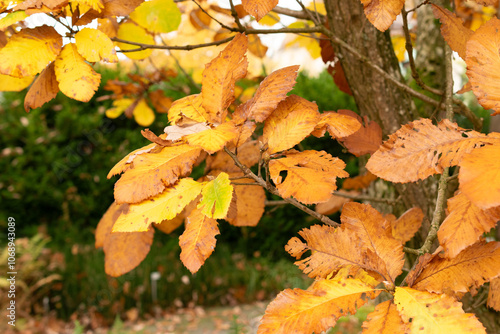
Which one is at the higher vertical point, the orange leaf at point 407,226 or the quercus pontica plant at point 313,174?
the quercus pontica plant at point 313,174

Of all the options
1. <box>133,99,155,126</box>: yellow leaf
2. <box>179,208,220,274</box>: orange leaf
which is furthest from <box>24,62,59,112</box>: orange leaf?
<box>133,99,155,126</box>: yellow leaf

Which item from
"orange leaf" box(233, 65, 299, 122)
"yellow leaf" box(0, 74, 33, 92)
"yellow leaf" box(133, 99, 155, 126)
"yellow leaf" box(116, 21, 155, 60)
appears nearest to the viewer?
"orange leaf" box(233, 65, 299, 122)

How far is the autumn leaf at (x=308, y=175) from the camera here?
0.49 metres

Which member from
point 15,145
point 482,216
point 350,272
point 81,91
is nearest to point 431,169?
point 482,216

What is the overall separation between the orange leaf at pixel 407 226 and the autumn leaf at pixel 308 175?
0.31 metres

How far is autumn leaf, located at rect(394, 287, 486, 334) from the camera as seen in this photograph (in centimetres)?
39

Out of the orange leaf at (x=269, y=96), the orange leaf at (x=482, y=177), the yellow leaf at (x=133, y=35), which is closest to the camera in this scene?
the orange leaf at (x=482, y=177)

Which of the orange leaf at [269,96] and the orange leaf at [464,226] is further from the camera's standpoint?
the orange leaf at [269,96]

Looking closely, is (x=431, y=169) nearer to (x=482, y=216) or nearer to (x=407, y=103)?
(x=482, y=216)

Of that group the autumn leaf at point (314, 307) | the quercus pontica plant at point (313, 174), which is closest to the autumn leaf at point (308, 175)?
the quercus pontica plant at point (313, 174)

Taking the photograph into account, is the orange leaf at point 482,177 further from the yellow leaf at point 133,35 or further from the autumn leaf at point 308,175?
the yellow leaf at point 133,35

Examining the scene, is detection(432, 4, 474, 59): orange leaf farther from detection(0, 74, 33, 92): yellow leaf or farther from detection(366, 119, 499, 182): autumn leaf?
detection(0, 74, 33, 92): yellow leaf

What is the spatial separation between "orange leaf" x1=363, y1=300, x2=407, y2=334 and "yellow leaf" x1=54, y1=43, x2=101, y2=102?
532 millimetres

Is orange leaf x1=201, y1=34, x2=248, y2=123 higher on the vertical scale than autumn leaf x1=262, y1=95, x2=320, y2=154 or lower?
higher
